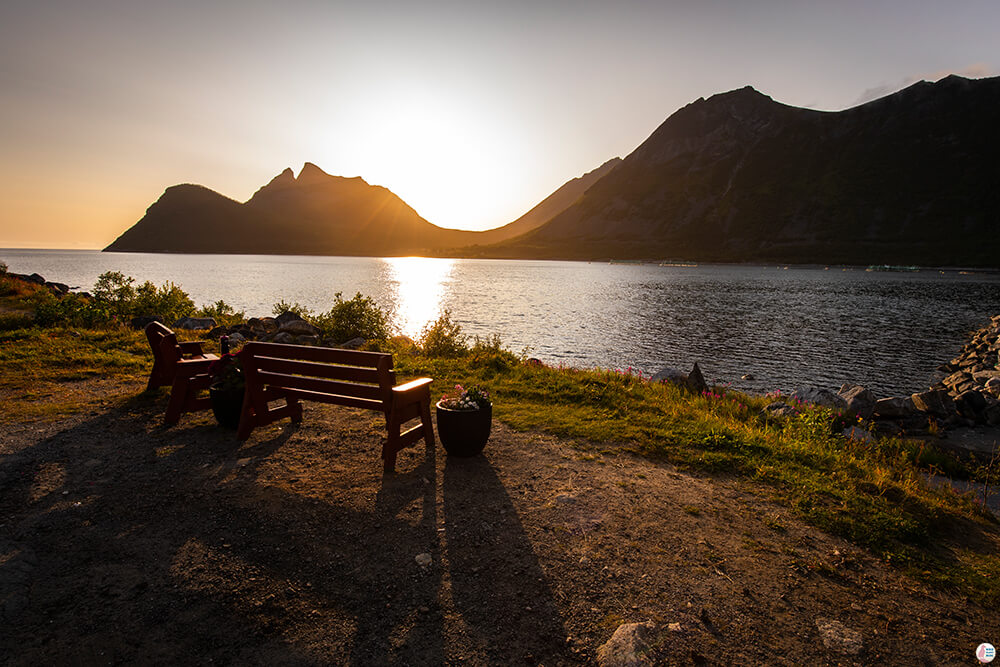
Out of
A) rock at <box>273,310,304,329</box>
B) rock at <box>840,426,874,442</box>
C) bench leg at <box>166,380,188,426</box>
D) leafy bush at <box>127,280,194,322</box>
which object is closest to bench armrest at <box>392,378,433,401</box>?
bench leg at <box>166,380,188,426</box>

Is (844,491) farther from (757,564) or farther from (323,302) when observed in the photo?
(323,302)

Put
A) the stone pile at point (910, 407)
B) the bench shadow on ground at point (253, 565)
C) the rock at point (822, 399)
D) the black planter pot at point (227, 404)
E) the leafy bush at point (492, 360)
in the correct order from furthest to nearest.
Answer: the leafy bush at point (492, 360) < the rock at point (822, 399) < the stone pile at point (910, 407) < the black planter pot at point (227, 404) < the bench shadow on ground at point (253, 565)

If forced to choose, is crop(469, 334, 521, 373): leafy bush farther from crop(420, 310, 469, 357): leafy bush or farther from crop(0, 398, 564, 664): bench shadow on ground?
crop(0, 398, 564, 664): bench shadow on ground

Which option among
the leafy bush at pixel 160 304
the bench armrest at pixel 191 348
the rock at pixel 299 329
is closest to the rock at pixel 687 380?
the bench armrest at pixel 191 348

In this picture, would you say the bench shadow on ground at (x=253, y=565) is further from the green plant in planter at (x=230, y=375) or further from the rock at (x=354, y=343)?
the rock at (x=354, y=343)

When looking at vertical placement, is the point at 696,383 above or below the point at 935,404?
above

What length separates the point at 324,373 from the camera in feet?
23.2

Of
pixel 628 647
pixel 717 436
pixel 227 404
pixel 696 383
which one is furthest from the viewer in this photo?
pixel 696 383

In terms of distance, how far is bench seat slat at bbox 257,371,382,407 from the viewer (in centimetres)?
682

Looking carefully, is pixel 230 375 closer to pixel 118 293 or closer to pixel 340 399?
pixel 340 399

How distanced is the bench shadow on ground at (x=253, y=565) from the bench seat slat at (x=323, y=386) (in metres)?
1.20

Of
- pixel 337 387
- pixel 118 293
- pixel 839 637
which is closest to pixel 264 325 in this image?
pixel 118 293

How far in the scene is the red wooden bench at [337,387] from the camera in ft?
22.0

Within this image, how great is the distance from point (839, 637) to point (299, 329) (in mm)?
21028
